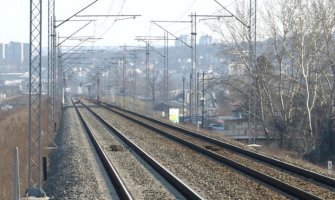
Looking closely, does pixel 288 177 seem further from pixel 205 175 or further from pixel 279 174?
pixel 205 175

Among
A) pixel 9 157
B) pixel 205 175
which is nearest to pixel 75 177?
pixel 205 175

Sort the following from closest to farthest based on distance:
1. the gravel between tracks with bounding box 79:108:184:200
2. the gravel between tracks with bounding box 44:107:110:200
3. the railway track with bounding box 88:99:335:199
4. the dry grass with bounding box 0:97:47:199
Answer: the railway track with bounding box 88:99:335:199, the gravel between tracks with bounding box 79:108:184:200, the gravel between tracks with bounding box 44:107:110:200, the dry grass with bounding box 0:97:47:199

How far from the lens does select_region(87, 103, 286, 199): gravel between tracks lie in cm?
1703

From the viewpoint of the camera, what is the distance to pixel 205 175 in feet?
68.4

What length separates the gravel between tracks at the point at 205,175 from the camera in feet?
55.9

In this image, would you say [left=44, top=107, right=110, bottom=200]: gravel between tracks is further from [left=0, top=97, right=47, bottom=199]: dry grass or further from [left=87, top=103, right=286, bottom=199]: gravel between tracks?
[left=87, top=103, right=286, bottom=199]: gravel between tracks

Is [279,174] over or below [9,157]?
over

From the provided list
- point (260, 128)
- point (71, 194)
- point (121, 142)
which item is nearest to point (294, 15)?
point (260, 128)

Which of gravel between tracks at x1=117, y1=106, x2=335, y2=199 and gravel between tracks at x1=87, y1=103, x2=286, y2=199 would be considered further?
gravel between tracks at x1=117, y1=106, x2=335, y2=199

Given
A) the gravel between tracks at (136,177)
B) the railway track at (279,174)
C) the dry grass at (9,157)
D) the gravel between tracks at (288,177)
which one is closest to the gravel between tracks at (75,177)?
the gravel between tracks at (136,177)

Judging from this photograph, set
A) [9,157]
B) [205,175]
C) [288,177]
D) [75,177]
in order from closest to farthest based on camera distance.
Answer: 1. [288,177]
2. [205,175]
3. [75,177]
4. [9,157]

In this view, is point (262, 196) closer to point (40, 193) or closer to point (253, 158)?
point (40, 193)

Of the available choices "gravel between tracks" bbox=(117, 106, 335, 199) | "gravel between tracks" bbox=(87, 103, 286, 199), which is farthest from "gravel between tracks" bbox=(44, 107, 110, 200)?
"gravel between tracks" bbox=(117, 106, 335, 199)

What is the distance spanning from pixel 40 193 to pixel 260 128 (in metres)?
52.8
